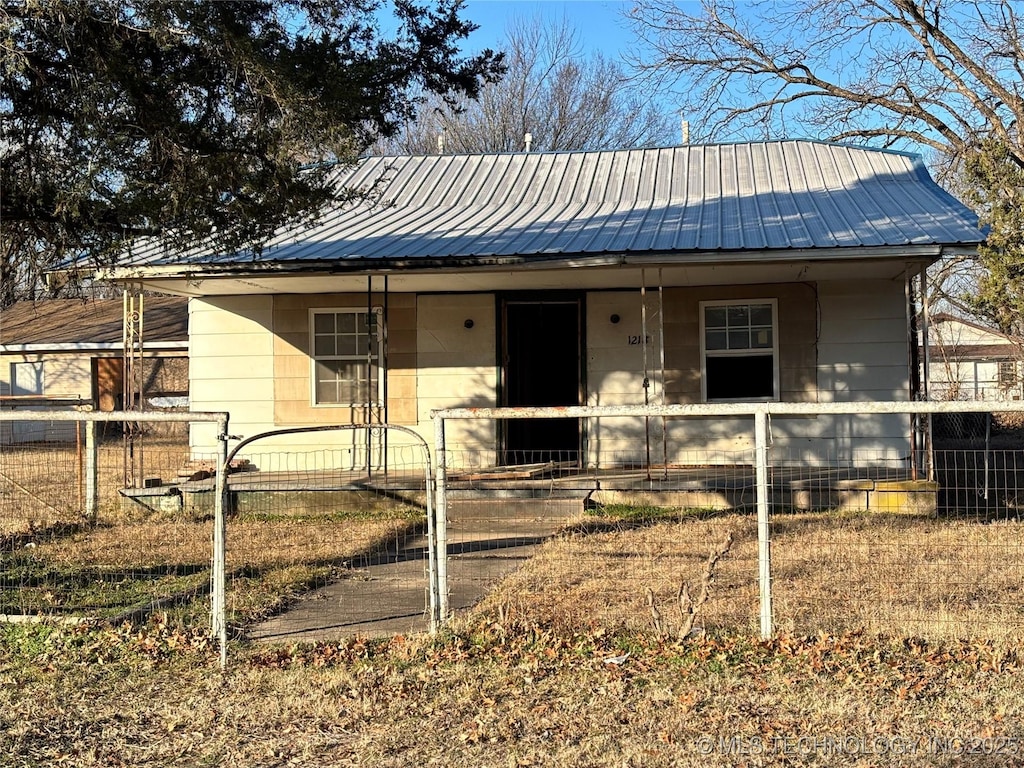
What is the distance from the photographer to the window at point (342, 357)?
1333 cm

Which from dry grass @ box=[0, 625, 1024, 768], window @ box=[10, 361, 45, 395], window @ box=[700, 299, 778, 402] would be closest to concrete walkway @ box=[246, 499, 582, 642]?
dry grass @ box=[0, 625, 1024, 768]

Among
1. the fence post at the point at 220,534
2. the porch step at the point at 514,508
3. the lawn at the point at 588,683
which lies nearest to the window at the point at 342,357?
the porch step at the point at 514,508

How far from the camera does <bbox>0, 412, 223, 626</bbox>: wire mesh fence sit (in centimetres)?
699

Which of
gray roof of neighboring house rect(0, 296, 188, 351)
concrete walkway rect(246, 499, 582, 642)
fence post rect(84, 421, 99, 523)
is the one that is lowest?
concrete walkway rect(246, 499, 582, 642)

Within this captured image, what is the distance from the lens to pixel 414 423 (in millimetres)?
13203

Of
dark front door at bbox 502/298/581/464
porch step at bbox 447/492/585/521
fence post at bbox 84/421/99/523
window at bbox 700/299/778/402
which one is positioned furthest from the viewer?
dark front door at bbox 502/298/581/464

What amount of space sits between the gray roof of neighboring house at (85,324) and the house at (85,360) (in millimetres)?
25

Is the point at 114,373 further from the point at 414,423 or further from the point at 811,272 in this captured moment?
the point at 811,272

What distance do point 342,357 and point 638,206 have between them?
4.59 metres

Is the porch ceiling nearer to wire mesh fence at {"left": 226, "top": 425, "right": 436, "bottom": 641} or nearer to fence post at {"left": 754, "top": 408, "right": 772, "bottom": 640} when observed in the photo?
wire mesh fence at {"left": 226, "top": 425, "right": 436, "bottom": 641}

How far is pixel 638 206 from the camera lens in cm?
1389

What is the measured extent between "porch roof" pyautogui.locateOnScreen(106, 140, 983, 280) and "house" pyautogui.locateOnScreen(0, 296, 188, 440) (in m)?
11.7

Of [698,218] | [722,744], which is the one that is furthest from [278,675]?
[698,218]

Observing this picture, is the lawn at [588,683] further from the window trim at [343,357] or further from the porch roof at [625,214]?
the window trim at [343,357]
